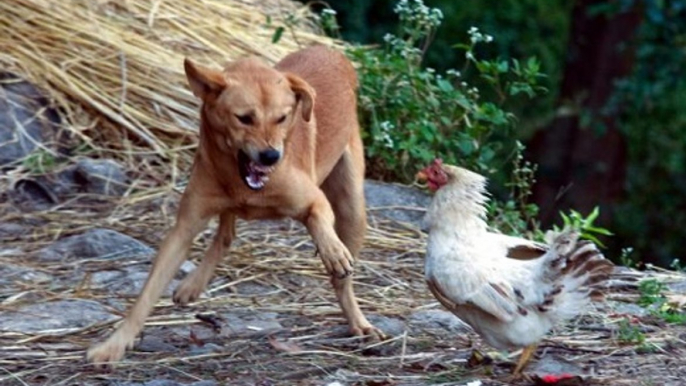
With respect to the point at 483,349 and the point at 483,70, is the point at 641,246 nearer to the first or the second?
the point at 483,70

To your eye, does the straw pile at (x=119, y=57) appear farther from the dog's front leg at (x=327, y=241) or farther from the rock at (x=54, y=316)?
the dog's front leg at (x=327, y=241)

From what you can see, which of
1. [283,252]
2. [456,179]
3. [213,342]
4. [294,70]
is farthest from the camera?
[283,252]

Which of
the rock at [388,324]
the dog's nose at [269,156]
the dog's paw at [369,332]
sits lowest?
the rock at [388,324]

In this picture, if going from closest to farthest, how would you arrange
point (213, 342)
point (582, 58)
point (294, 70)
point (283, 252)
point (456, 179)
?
1. point (456, 179)
2. point (213, 342)
3. point (294, 70)
4. point (283, 252)
5. point (582, 58)

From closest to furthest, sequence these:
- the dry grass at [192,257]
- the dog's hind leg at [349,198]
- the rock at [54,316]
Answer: the dry grass at [192,257] < the rock at [54,316] < the dog's hind leg at [349,198]

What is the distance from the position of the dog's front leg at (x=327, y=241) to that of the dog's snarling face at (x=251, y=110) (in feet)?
0.86

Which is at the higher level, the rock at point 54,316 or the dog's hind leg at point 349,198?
the dog's hind leg at point 349,198

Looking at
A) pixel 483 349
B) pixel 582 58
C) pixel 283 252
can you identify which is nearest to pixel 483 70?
pixel 283 252

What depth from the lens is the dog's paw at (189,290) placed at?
7.43 m

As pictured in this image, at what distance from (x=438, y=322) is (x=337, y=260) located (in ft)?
2.61

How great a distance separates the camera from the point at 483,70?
980 centimetres

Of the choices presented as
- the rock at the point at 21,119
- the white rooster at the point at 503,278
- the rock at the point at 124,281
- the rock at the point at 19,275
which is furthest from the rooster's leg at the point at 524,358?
the rock at the point at 21,119

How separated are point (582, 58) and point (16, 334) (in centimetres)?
1101

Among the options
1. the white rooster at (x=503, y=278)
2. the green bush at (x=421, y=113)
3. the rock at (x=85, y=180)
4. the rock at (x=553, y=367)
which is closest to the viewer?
the white rooster at (x=503, y=278)
